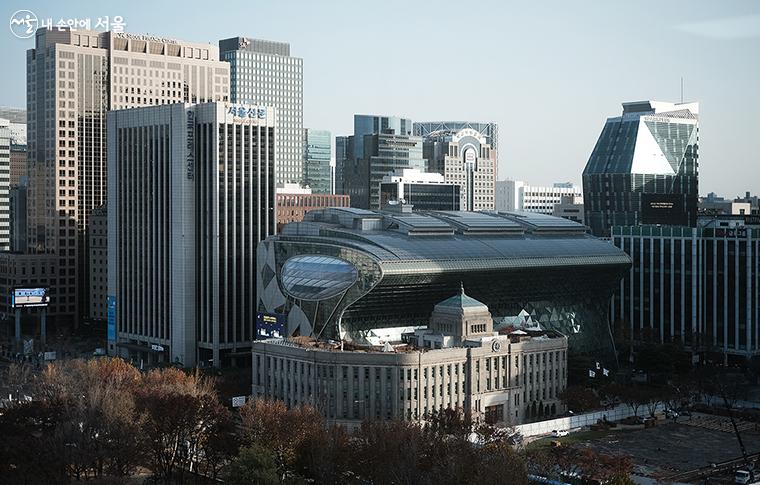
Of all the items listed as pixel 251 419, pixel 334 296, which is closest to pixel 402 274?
pixel 334 296

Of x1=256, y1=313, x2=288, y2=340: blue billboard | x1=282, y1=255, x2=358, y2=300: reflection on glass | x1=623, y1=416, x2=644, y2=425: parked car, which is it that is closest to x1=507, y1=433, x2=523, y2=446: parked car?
x1=623, y1=416, x2=644, y2=425: parked car

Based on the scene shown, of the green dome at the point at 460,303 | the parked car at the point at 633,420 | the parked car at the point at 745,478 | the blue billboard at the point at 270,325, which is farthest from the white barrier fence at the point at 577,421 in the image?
the blue billboard at the point at 270,325

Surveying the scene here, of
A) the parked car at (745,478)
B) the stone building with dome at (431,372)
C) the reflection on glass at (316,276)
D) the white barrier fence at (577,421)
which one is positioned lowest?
the parked car at (745,478)

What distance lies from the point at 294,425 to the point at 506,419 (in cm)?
4653

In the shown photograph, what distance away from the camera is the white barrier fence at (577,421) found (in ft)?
509

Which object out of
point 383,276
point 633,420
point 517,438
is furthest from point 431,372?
point 633,420

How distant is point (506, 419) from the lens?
544ft

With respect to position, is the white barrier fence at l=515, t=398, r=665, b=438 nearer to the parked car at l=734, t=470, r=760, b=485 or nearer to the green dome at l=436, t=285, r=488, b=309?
the green dome at l=436, t=285, r=488, b=309

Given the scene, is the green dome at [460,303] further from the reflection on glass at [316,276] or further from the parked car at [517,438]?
the parked car at [517,438]

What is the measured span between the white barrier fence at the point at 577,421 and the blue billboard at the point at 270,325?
155 ft

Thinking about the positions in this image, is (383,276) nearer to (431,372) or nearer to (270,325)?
(431,372)

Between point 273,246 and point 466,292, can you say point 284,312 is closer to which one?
point 273,246

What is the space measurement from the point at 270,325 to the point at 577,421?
54.7 metres

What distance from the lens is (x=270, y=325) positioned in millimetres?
191625
